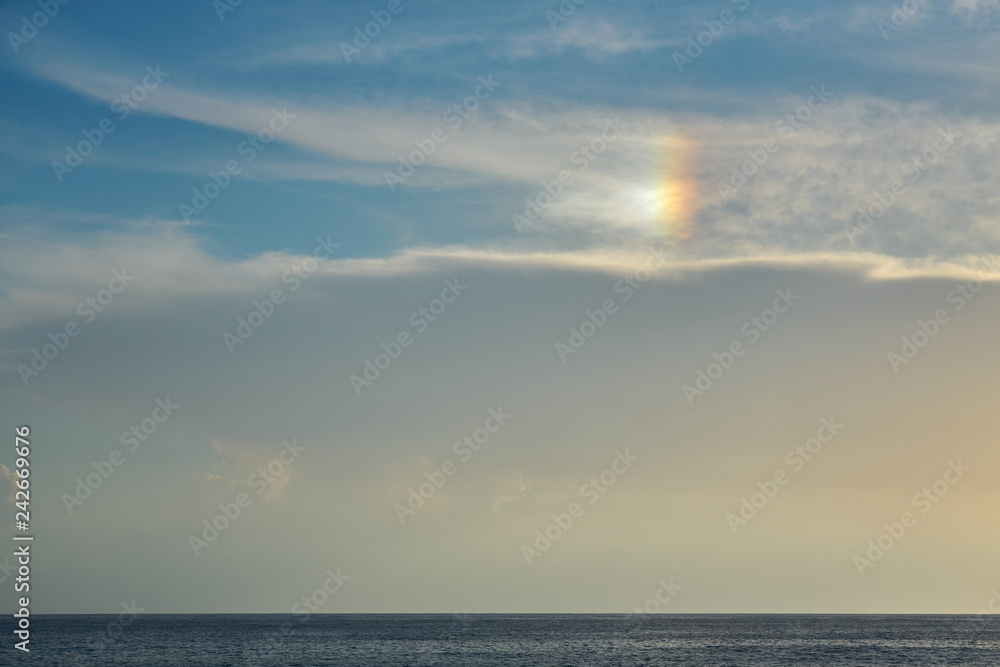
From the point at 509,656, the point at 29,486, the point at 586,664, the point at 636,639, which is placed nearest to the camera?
the point at 29,486

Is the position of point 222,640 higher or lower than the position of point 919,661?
lower

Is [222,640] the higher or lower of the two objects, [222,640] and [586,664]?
the lower

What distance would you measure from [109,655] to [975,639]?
164 metres

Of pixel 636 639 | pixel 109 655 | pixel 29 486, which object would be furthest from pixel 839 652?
pixel 29 486

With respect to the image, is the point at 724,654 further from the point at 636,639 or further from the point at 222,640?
the point at 222,640

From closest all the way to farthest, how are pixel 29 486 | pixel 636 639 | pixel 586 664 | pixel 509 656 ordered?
pixel 29 486 < pixel 586 664 < pixel 509 656 < pixel 636 639

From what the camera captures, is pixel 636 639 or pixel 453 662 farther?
Answer: pixel 636 639

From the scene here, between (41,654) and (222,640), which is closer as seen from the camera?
(41,654)

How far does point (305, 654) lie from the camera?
5374 inches

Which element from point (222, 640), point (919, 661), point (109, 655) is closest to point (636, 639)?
point (919, 661)

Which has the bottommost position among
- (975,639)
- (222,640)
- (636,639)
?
(975,639)

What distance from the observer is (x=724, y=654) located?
136375 millimetres

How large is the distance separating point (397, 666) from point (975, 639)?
12855cm

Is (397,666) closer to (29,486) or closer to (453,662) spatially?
(453,662)
